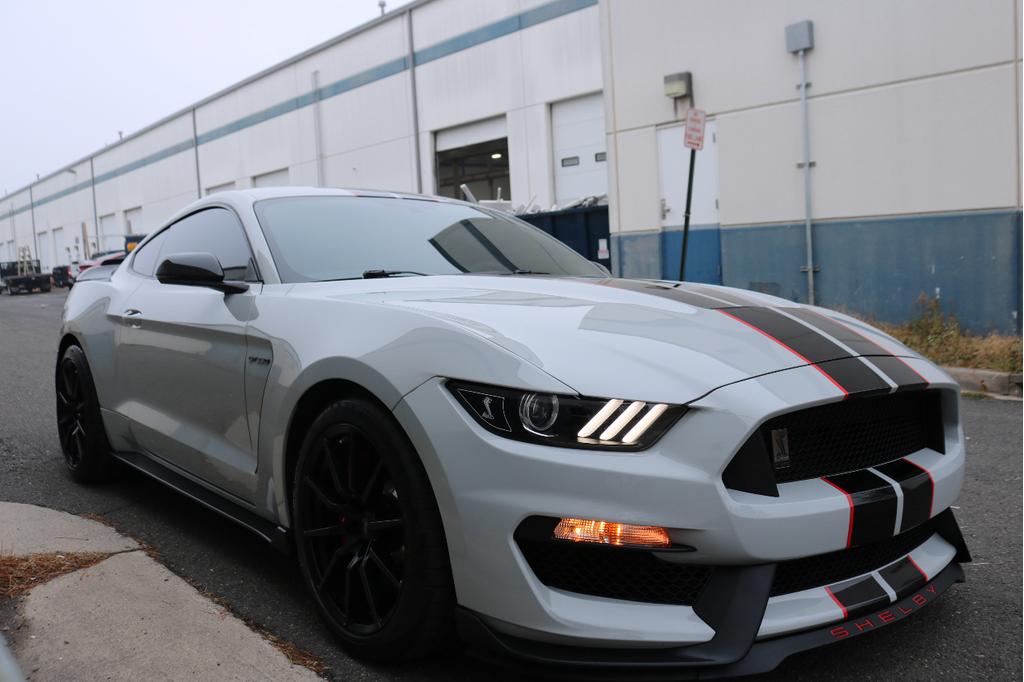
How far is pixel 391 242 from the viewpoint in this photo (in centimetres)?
335

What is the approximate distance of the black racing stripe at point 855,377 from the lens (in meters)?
2.22

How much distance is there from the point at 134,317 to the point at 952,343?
7.08 meters

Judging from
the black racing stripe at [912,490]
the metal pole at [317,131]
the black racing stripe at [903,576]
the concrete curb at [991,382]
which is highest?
the metal pole at [317,131]

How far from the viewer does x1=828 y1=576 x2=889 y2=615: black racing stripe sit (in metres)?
2.12

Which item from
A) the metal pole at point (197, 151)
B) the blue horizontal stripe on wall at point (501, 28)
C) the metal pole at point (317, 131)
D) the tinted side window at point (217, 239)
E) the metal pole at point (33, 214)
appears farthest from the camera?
the metal pole at point (33, 214)

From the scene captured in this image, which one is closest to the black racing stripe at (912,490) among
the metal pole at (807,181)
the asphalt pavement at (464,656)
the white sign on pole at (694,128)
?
the asphalt pavement at (464,656)

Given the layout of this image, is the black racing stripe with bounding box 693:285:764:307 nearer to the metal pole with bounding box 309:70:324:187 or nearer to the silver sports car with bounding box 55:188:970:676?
the silver sports car with bounding box 55:188:970:676

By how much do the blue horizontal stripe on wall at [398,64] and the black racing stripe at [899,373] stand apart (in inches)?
668

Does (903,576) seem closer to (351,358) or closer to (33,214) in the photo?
(351,358)

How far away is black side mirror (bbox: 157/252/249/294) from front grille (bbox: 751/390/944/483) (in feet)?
6.31

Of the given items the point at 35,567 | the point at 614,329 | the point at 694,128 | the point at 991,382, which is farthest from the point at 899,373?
the point at 694,128

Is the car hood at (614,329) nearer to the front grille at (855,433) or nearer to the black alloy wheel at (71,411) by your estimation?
the front grille at (855,433)

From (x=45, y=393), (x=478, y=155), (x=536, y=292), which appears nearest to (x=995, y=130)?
(x=536, y=292)

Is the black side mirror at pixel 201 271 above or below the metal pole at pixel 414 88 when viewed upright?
below
